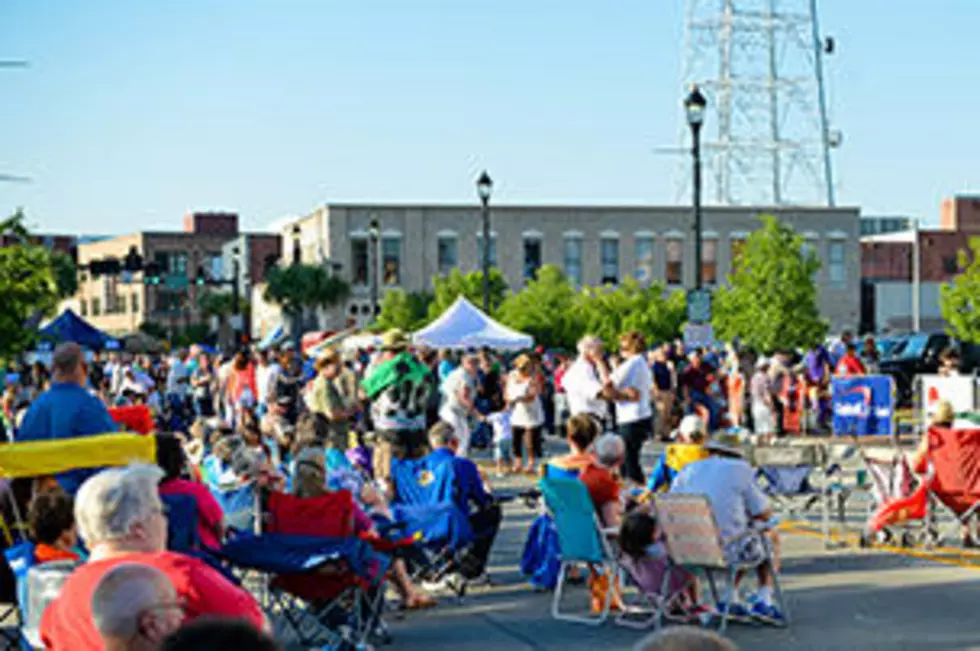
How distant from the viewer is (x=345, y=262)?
75938mm

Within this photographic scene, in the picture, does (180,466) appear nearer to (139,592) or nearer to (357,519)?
(357,519)

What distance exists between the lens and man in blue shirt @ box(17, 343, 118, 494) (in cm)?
966

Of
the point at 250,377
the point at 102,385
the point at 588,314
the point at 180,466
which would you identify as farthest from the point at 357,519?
the point at 588,314

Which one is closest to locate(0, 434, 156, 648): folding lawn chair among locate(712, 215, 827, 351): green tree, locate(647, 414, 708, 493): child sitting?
locate(647, 414, 708, 493): child sitting

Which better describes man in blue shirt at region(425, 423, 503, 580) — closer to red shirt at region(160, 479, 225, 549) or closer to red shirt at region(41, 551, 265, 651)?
red shirt at region(160, 479, 225, 549)

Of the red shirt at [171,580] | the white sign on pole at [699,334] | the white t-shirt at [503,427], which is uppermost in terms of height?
the white sign on pole at [699,334]

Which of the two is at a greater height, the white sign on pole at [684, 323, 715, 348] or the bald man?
the white sign on pole at [684, 323, 715, 348]

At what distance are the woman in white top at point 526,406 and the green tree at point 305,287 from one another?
48.8m

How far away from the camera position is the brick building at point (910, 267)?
282 feet

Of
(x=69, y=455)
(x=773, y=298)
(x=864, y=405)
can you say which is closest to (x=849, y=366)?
(x=864, y=405)

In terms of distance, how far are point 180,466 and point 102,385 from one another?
29244mm

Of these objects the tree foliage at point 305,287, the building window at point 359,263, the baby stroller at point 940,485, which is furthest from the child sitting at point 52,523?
the building window at point 359,263

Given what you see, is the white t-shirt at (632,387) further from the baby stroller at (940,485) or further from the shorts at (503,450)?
the shorts at (503,450)

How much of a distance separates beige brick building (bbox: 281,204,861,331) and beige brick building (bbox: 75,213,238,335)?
49.8 meters
